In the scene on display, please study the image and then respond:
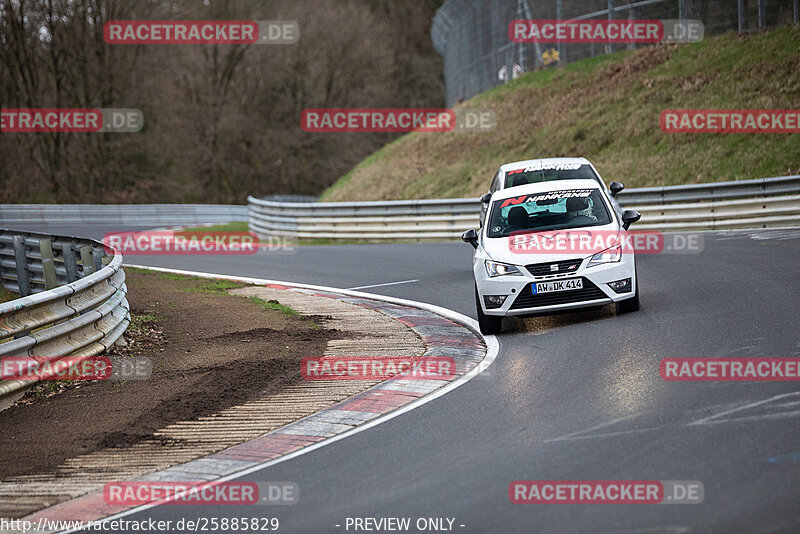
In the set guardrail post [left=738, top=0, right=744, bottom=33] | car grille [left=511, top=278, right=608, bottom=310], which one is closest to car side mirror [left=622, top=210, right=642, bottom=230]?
car grille [left=511, top=278, right=608, bottom=310]

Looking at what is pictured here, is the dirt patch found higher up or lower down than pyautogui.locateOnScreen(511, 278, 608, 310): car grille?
lower down

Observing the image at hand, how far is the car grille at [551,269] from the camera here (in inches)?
413

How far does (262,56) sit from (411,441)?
174ft

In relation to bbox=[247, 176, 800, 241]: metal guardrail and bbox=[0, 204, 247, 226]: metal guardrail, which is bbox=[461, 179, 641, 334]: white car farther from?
bbox=[0, 204, 247, 226]: metal guardrail

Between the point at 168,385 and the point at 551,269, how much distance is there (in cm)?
441

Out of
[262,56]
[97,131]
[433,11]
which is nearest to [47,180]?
[97,131]

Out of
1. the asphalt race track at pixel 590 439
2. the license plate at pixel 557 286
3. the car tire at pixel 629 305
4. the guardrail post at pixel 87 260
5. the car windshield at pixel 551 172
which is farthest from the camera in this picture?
the guardrail post at pixel 87 260

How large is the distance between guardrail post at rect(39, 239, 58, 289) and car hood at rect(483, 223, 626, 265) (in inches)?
319

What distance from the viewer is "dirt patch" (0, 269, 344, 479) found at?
741 cm

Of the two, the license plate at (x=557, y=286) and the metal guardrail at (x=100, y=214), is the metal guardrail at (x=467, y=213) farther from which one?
the metal guardrail at (x=100, y=214)

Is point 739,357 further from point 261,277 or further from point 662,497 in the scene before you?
point 261,277

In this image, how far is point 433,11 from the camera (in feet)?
238

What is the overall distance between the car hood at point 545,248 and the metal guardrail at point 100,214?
3342 cm

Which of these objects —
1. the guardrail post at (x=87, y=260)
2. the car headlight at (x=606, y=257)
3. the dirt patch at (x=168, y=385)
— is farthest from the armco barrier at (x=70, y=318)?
the car headlight at (x=606, y=257)
